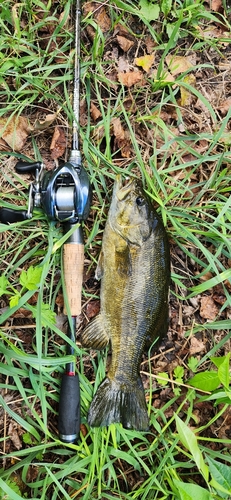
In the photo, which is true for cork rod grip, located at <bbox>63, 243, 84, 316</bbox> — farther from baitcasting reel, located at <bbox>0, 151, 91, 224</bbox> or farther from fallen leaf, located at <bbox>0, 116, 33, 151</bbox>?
fallen leaf, located at <bbox>0, 116, 33, 151</bbox>

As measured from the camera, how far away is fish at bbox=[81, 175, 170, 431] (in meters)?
2.74

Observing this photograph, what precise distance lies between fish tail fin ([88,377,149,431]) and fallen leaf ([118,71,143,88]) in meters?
1.98

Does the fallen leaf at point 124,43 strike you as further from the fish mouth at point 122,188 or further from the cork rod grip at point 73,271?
the cork rod grip at point 73,271

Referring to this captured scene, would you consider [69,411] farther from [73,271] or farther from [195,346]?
[195,346]

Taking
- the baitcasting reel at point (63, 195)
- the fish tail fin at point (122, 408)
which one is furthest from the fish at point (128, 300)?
the baitcasting reel at point (63, 195)

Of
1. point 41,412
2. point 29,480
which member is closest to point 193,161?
point 41,412

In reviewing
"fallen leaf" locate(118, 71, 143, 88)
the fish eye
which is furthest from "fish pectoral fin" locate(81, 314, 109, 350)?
"fallen leaf" locate(118, 71, 143, 88)

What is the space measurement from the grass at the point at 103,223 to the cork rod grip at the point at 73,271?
5.3 inches

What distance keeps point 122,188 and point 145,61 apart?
0.99m

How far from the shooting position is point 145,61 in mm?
3088

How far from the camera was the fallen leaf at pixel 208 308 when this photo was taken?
3.10 meters

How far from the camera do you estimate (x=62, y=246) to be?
9.23ft

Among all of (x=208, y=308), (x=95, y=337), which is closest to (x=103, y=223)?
(x=95, y=337)

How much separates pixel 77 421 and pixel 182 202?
159 cm
